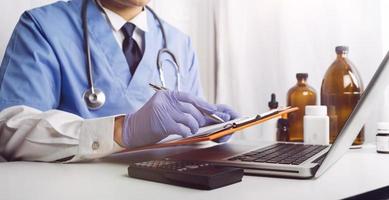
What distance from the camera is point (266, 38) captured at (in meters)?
1.67

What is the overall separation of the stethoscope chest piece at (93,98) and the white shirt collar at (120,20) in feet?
0.80

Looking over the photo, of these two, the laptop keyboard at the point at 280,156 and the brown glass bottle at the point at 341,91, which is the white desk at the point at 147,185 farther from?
the brown glass bottle at the point at 341,91

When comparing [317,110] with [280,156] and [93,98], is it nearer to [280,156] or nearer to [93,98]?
[280,156]

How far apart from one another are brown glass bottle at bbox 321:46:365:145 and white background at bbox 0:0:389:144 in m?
0.23

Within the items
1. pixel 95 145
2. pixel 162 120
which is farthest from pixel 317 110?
pixel 95 145

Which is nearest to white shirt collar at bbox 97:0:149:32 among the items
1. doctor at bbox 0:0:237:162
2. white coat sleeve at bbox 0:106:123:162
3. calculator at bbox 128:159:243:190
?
doctor at bbox 0:0:237:162

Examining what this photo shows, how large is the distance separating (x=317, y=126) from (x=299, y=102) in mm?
239

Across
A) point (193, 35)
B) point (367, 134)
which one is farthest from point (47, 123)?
point (193, 35)

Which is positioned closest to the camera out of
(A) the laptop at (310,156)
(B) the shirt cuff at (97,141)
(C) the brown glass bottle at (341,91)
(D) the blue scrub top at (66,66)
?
(A) the laptop at (310,156)

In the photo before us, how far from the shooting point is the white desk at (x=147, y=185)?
52 centimetres

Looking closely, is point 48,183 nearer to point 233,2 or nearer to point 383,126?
point 383,126

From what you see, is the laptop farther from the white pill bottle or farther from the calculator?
the white pill bottle

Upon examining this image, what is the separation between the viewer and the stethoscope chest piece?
1094 mm

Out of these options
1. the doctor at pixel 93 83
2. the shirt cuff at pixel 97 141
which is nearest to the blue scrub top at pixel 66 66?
the doctor at pixel 93 83
